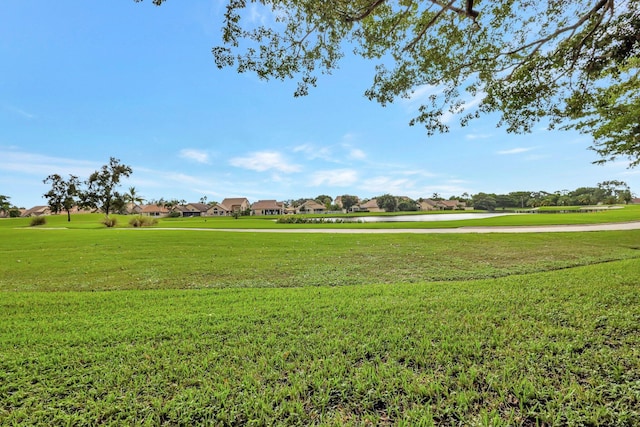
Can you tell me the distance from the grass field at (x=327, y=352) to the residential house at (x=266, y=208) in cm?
8310

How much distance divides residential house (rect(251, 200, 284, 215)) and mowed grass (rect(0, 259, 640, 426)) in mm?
85178

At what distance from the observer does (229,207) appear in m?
91.8

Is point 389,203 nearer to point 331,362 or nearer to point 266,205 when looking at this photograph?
point 266,205

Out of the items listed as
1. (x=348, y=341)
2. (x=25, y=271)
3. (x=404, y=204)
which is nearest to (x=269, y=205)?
(x=404, y=204)

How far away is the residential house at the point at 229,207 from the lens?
90438 mm

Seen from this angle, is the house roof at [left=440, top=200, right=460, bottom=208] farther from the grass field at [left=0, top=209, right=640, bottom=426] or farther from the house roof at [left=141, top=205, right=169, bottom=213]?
the grass field at [left=0, top=209, right=640, bottom=426]

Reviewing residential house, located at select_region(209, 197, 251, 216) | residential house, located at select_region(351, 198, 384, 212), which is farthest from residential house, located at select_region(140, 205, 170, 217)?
residential house, located at select_region(351, 198, 384, 212)

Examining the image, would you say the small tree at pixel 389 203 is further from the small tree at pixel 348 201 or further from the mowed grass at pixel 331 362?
the mowed grass at pixel 331 362

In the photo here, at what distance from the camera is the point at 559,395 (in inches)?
91.0

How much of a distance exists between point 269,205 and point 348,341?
88532mm

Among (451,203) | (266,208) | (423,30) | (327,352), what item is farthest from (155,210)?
(451,203)

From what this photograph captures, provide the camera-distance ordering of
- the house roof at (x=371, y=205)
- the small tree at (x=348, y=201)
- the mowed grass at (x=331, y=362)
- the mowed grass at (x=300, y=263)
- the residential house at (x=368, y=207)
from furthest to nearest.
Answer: the small tree at (x=348, y=201) → the house roof at (x=371, y=205) → the residential house at (x=368, y=207) → the mowed grass at (x=300, y=263) → the mowed grass at (x=331, y=362)

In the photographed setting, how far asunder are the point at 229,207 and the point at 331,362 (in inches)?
3704

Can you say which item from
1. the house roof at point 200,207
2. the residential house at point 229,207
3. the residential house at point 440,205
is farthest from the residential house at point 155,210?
the residential house at point 440,205
